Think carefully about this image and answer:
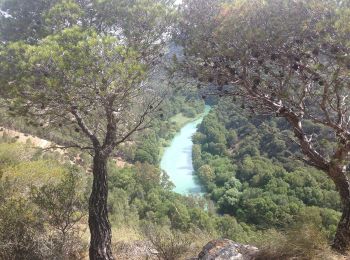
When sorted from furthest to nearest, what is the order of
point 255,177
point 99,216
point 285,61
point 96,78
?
point 255,177 → point 99,216 → point 285,61 → point 96,78

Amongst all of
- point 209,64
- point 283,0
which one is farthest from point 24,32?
point 283,0

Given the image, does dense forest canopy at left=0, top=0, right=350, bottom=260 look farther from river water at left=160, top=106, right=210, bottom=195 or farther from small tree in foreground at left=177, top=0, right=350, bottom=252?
river water at left=160, top=106, right=210, bottom=195

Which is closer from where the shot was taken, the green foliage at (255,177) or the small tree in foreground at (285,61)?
the small tree in foreground at (285,61)

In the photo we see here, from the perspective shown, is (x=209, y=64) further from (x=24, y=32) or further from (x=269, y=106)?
(x=24, y=32)

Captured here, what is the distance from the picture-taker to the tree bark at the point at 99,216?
6.12 metres

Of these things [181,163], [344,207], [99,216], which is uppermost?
[181,163]

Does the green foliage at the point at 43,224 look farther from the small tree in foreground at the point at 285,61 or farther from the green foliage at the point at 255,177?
the green foliage at the point at 255,177

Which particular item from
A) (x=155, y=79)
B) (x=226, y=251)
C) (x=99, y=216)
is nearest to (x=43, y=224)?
(x=99, y=216)

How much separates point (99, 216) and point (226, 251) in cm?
222

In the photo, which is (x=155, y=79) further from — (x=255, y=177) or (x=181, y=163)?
(x=181, y=163)

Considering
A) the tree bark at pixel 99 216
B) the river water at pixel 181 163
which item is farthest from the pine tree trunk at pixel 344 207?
the river water at pixel 181 163

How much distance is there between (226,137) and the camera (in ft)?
191

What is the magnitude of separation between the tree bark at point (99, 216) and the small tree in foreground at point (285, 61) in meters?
2.15

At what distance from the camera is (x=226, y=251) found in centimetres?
511
